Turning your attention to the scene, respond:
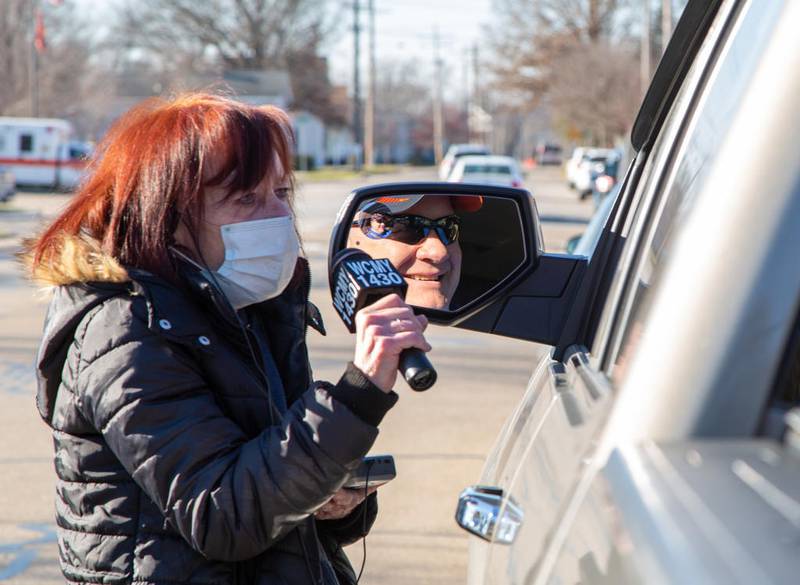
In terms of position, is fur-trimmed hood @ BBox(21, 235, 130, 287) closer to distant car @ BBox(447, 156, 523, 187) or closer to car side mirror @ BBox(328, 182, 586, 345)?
car side mirror @ BBox(328, 182, 586, 345)

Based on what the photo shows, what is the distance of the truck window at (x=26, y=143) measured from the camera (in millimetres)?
41594

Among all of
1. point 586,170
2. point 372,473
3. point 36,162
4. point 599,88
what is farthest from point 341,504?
point 599,88

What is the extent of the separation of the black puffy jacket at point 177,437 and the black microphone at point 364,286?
0.10 meters

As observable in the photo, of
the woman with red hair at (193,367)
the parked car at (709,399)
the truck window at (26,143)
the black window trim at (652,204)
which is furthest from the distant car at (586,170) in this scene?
the parked car at (709,399)

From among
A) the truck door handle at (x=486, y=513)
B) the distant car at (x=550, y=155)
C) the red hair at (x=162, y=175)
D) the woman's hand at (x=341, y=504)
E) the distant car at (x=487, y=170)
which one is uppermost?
the red hair at (x=162, y=175)

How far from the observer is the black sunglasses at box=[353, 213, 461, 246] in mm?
2256

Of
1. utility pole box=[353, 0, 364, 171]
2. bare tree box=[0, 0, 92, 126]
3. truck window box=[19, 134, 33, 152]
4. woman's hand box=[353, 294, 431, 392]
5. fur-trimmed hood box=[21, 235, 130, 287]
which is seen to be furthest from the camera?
utility pole box=[353, 0, 364, 171]

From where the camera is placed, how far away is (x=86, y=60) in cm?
7244

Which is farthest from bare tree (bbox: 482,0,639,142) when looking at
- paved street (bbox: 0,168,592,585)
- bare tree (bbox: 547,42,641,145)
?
paved street (bbox: 0,168,592,585)

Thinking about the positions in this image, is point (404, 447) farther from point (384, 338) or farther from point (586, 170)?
point (586, 170)

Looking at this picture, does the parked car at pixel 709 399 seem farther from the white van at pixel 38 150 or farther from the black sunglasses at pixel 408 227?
the white van at pixel 38 150

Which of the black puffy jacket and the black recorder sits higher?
the black puffy jacket

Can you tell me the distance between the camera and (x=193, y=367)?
1.97 meters

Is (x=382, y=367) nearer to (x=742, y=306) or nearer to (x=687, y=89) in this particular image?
(x=687, y=89)
